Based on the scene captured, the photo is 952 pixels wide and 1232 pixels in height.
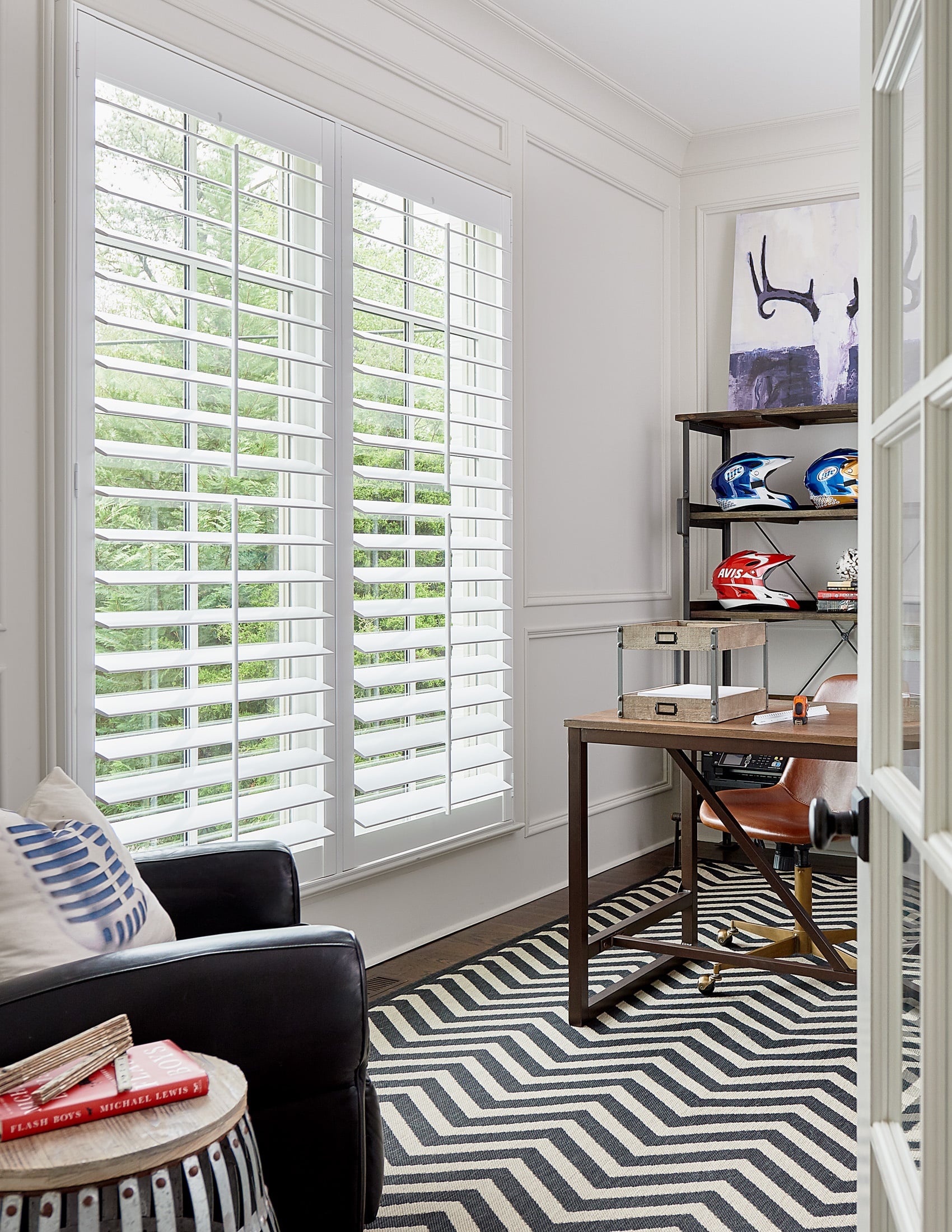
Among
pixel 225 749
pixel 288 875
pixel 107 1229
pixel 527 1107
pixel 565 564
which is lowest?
pixel 527 1107

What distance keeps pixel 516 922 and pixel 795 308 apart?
2.79m

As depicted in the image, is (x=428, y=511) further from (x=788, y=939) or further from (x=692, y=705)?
(x=788, y=939)

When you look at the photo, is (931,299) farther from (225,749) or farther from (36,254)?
(225,749)

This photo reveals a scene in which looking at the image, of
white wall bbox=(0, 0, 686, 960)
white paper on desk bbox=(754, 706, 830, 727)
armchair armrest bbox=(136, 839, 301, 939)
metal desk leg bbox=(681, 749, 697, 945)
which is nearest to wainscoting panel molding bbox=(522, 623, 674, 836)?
white wall bbox=(0, 0, 686, 960)

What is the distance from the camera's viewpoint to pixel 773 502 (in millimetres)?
4473

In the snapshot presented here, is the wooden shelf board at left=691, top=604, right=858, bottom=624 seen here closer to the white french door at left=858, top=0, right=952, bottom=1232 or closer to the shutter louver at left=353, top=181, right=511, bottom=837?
the shutter louver at left=353, top=181, right=511, bottom=837

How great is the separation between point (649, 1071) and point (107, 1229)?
64.1 inches

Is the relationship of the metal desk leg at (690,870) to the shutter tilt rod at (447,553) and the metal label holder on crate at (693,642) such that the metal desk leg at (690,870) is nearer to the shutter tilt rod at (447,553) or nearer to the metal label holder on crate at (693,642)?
the metal label holder on crate at (693,642)

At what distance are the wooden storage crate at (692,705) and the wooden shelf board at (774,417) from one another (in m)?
1.80

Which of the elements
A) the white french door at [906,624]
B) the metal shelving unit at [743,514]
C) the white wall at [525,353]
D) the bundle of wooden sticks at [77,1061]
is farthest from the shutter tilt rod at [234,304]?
the metal shelving unit at [743,514]

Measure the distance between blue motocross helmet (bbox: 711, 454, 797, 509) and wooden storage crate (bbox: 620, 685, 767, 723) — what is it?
170cm

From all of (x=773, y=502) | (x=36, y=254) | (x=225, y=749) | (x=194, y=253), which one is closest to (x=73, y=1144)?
(x=225, y=749)

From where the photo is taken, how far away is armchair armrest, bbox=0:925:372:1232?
1527mm

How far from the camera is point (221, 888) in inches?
84.0
